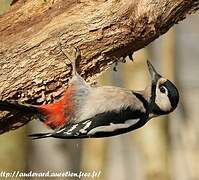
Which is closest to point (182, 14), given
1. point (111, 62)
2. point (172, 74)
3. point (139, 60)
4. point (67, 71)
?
point (111, 62)

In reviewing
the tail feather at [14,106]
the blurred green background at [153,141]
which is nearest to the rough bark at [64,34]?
the tail feather at [14,106]

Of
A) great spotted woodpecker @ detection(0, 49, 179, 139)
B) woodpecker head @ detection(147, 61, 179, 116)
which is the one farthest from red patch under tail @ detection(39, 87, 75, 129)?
woodpecker head @ detection(147, 61, 179, 116)

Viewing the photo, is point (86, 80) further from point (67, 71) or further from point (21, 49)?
point (21, 49)

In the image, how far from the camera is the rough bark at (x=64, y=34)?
2191 mm

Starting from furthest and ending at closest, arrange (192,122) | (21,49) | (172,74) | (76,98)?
(192,122)
(172,74)
(76,98)
(21,49)

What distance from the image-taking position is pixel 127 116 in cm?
230

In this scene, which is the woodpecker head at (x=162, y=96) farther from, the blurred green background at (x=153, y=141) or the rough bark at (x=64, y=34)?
the blurred green background at (x=153, y=141)

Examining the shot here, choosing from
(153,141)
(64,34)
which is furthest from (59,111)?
(153,141)

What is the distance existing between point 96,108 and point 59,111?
146mm

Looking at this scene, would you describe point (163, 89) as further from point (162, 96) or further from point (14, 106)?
point (14, 106)

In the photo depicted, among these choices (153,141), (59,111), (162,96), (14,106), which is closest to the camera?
(14,106)

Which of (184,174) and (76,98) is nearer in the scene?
(76,98)

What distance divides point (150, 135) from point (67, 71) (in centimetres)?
228

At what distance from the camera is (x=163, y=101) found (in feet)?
7.86
